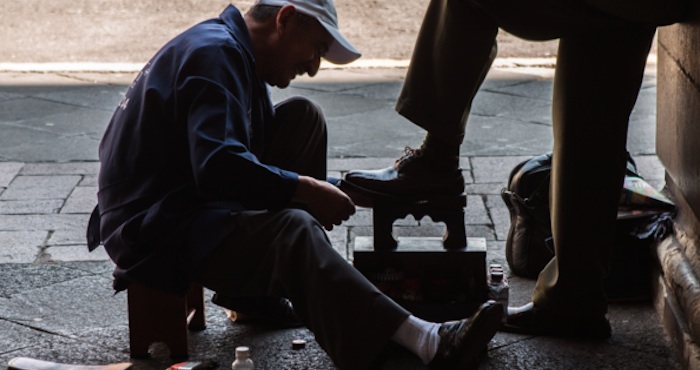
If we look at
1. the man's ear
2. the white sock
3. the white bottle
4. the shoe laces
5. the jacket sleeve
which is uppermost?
the man's ear

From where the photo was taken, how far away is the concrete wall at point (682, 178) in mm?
3367

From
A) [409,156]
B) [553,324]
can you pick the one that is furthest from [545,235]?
[409,156]

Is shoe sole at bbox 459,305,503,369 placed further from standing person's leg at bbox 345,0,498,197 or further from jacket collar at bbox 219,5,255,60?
jacket collar at bbox 219,5,255,60

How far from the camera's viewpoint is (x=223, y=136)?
310 centimetres

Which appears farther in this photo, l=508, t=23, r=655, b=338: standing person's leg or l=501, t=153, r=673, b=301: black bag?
l=501, t=153, r=673, b=301: black bag

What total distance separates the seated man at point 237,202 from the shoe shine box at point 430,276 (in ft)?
1.02

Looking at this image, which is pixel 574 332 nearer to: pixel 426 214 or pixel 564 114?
pixel 426 214

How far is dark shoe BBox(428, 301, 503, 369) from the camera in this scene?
3.01 metres

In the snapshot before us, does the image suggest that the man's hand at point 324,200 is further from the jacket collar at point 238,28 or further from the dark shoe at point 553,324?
the dark shoe at point 553,324

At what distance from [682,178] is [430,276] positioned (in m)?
0.83

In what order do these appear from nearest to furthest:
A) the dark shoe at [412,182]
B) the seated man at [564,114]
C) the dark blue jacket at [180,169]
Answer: the dark blue jacket at [180,169] < the seated man at [564,114] < the dark shoe at [412,182]

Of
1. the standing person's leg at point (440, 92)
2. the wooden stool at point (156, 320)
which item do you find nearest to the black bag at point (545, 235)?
the standing person's leg at point (440, 92)

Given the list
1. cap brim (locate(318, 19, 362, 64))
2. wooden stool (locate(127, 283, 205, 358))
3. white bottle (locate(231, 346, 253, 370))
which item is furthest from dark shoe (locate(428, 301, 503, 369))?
cap brim (locate(318, 19, 362, 64))

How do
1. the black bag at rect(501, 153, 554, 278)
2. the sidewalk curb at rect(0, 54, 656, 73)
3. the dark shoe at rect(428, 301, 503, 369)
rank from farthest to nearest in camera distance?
the sidewalk curb at rect(0, 54, 656, 73)
the black bag at rect(501, 153, 554, 278)
the dark shoe at rect(428, 301, 503, 369)
